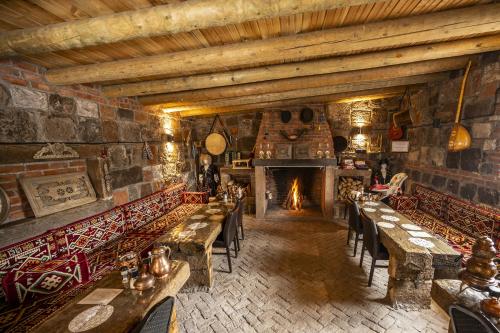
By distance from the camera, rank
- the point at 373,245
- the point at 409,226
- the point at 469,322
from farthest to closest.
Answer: the point at 409,226, the point at 373,245, the point at 469,322

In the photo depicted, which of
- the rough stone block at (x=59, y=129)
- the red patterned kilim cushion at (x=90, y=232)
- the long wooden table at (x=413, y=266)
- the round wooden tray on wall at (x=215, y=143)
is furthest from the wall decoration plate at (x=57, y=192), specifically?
the long wooden table at (x=413, y=266)

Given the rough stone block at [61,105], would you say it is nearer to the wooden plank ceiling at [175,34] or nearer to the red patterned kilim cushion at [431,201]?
the wooden plank ceiling at [175,34]

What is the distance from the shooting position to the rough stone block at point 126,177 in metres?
3.20

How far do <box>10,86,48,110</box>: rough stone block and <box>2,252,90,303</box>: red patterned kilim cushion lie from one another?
168cm

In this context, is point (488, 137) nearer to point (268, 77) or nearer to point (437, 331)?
point (437, 331)

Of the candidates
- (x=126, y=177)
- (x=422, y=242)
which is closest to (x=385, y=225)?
(x=422, y=242)

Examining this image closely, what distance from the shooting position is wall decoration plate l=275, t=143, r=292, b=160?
4.94m

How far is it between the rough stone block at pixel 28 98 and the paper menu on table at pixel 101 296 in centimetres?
213

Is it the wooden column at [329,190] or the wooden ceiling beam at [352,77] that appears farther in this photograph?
the wooden column at [329,190]

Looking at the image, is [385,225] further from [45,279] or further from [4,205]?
[4,205]

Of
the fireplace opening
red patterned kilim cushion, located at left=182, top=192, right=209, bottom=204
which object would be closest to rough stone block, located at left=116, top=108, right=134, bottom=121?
red patterned kilim cushion, located at left=182, top=192, right=209, bottom=204

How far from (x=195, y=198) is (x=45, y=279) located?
3114 millimetres

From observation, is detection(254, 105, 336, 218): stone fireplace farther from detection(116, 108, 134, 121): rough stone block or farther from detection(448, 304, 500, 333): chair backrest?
detection(448, 304, 500, 333): chair backrest

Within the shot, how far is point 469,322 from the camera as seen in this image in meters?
1.03
